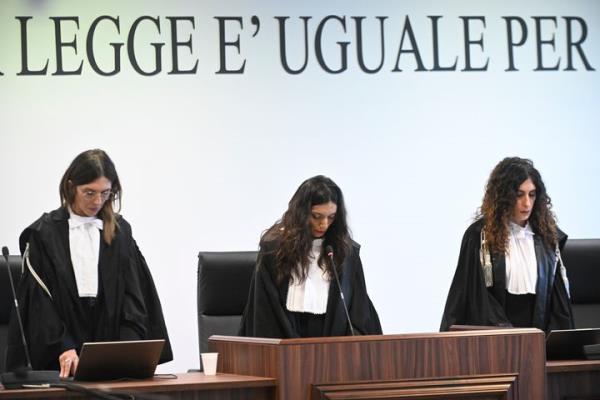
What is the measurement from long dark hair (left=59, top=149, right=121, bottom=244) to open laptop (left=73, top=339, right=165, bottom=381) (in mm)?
1017

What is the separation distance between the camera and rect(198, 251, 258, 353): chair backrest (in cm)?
538

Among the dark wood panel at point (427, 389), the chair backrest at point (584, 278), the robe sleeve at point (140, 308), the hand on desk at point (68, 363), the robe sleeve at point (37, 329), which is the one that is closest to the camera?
the dark wood panel at point (427, 389)

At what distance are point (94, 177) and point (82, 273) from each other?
41cm

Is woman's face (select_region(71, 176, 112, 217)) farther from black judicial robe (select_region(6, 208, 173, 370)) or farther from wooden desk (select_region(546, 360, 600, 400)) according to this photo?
wooden desk (select_region(546, 360, 600, 400))

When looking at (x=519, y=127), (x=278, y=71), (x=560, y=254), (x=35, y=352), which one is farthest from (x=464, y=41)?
(x=35, y=352)

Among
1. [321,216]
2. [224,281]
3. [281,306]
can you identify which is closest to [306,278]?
[281,306]

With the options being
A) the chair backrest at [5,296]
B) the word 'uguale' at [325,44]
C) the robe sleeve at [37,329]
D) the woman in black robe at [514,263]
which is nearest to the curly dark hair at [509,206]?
the woman in black robe at [514,263]

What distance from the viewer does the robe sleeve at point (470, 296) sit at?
17.8ft

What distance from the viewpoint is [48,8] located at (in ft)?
19.9

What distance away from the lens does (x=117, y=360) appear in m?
3.82

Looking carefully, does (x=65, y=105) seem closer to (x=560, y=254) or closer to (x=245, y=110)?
(x=245, y=110)

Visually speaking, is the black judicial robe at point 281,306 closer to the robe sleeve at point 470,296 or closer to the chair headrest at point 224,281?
the chair headrest at point 224,281

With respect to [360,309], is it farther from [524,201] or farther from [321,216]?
[524,201]

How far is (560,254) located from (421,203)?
1.03m
